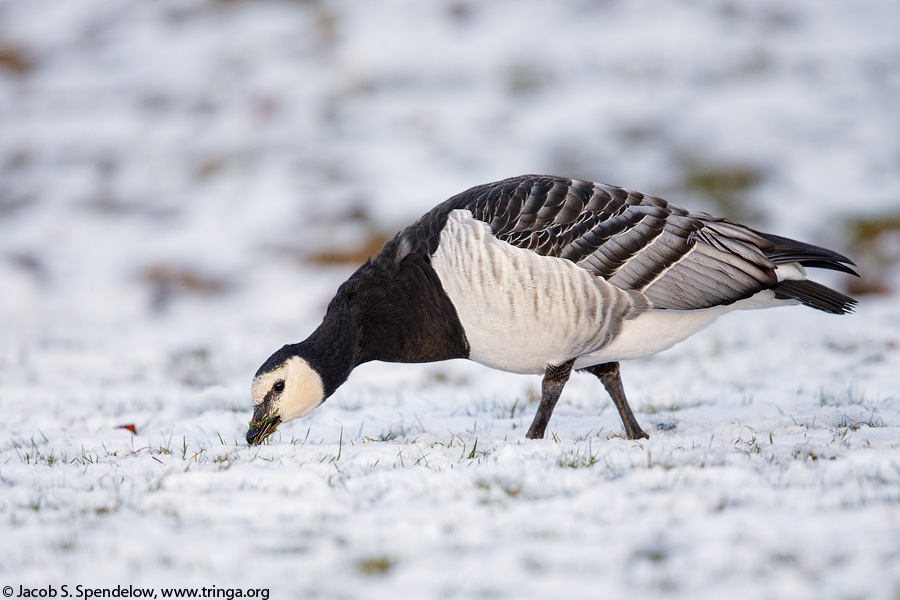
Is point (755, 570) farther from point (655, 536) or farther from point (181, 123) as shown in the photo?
point (181, 123)

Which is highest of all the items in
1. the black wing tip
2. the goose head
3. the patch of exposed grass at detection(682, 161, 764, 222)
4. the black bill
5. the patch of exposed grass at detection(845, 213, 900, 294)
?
the patch of exposed grass at detection(682, 161, 764, 222)

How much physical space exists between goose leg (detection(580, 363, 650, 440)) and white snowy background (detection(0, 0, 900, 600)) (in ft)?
0.42

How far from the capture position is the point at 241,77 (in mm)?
21422

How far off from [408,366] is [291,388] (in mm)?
4052

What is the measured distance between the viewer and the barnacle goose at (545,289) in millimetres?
5047

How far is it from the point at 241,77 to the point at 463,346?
59.3ft

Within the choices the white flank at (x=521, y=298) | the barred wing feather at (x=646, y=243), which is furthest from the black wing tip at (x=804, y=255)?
the white flank at (x=521, y=298)

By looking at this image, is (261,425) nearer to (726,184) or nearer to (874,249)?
(874,249)

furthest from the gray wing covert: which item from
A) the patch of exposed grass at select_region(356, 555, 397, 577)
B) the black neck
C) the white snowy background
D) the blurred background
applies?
the blurred background

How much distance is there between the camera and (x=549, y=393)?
5398 mm

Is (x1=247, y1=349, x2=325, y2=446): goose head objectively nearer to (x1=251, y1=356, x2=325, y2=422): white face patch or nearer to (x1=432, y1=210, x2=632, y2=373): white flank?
(x1=251, y1=356, x2=325, y2=422): white face patch

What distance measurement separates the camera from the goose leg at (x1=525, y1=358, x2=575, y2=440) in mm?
5344

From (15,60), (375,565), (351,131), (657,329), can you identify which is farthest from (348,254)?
(15,60)

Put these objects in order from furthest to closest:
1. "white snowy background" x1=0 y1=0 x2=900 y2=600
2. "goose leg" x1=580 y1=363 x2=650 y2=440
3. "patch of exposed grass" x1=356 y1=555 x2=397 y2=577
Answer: "goose leg" x1=580 y1=363 x2=650 y2=440 → "white snowy background" x1=0 y1=0 x2=900 y2=600 → "patch of exposed grass" x1=356 y1=555 x2=397 y2=577
